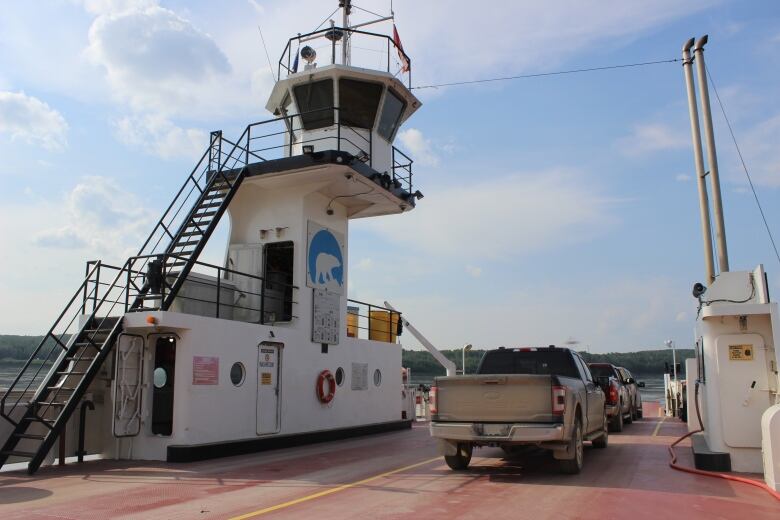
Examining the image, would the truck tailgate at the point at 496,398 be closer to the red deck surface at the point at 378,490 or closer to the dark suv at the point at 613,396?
the red deck surface at the point at 378,490

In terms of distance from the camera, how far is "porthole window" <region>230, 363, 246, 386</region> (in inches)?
489

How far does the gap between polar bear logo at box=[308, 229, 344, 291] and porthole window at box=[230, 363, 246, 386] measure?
10.8 feet

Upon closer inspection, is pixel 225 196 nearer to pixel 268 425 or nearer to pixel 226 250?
pixel 226 250

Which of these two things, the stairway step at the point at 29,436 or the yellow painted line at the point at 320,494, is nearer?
the yellow painted line at the point at 320,494

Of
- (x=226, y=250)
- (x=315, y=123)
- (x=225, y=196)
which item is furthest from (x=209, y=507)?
(x=315, y=123)

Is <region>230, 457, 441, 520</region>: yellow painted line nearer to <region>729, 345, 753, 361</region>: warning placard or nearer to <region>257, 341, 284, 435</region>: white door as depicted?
<region>257, 341, 284, 435</region>: white door

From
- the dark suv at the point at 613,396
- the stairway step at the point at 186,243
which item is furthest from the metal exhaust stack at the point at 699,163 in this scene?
the stairway step at the point at 186,243

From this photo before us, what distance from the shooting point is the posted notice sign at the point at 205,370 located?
11438 mm

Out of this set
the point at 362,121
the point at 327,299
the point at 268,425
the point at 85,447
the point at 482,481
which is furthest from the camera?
the point at 362,121

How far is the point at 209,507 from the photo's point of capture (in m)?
7.26

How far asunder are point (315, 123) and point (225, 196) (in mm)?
3555

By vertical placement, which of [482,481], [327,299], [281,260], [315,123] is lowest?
[482,481]

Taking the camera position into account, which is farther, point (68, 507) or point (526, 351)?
point (526, 351)

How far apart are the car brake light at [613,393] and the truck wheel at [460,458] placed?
279 inches
